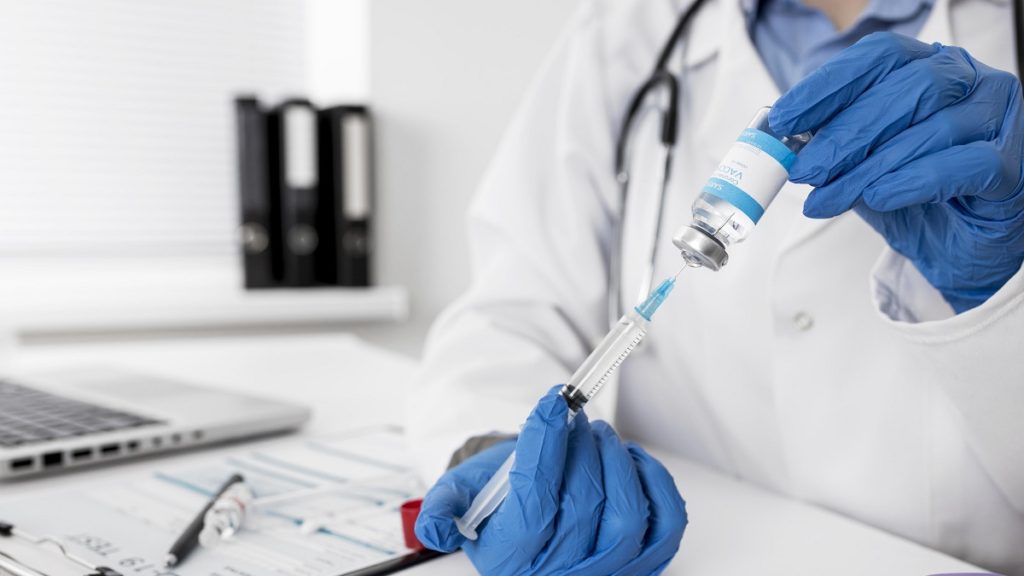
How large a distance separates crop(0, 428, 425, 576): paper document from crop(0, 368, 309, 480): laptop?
39 millimetres

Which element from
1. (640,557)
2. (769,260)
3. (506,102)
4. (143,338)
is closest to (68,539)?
(640,557)

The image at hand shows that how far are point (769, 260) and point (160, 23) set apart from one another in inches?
72.4

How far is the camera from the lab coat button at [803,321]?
0.77 meters

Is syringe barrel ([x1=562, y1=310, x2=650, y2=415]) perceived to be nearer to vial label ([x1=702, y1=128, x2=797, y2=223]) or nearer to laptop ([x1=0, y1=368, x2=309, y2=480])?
vial label ([x1=702, y1=128, x2=797, y2=223])

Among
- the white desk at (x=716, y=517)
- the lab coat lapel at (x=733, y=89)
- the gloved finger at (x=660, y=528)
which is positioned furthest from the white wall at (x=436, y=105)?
the gloved finger at (x=660, y=528)

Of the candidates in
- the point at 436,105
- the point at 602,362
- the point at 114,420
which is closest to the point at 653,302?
the point at 602,362

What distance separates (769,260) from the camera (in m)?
0.81

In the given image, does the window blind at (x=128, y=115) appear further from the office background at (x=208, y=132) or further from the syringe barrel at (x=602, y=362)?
the syringe barrel at (x=602, y=362)

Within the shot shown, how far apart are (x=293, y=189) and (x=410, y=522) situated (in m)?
1.45

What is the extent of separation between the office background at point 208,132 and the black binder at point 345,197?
0.09 metres

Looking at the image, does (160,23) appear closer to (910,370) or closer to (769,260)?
(769,260)

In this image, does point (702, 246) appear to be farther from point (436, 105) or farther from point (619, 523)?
point (436, 105)

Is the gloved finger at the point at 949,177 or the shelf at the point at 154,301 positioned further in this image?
the shelf at the point at 154,301

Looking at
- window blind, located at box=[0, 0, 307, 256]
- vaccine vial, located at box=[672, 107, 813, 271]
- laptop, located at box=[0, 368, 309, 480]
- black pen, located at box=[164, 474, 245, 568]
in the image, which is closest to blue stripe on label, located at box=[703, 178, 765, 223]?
vaccine vial, located at box=[672, 107, 813, 271]
